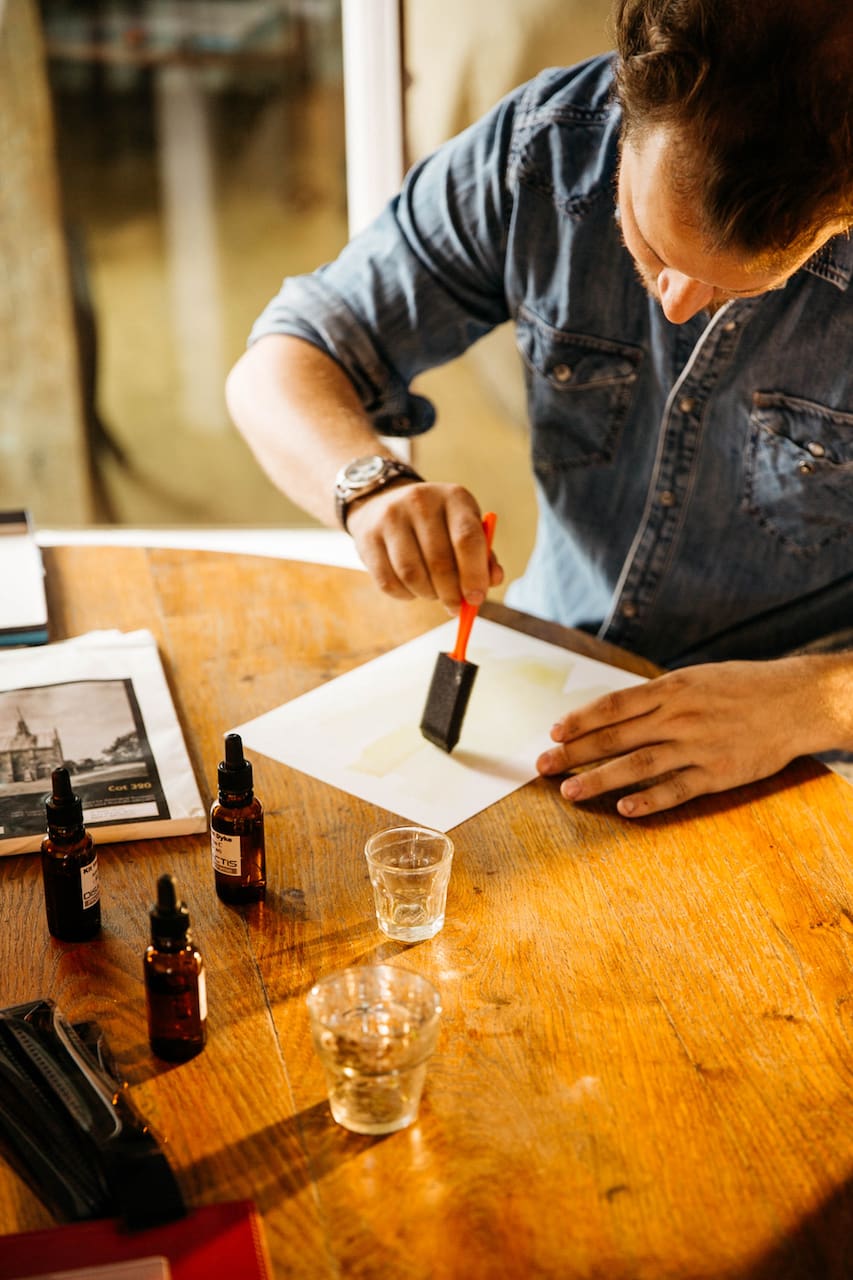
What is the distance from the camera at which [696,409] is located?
4.78 ft

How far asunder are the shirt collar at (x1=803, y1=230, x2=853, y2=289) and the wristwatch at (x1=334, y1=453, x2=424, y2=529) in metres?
0.51

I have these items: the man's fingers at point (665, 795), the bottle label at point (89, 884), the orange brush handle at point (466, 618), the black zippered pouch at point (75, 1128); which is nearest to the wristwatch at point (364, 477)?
the orange brush handle at point (466, 618)

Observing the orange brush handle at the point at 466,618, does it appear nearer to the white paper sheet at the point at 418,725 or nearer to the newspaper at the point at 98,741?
the white paper sheet at the point at 418,725

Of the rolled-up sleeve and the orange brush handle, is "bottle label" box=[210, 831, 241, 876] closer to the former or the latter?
the orange brush handle

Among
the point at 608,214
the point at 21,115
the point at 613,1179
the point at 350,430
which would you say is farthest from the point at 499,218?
the point at 21,115

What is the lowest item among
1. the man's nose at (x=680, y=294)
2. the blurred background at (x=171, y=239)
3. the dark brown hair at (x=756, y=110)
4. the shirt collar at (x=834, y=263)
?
the blurred background at (x=171, y=239)

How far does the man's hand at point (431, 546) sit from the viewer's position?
1203 mm

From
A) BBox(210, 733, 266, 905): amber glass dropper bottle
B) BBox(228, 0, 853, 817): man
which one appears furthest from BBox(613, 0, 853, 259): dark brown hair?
BBox(210, 733, 266, 905): amber glass dropper bottle

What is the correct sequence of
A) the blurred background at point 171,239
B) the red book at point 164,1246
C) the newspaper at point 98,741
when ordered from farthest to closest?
1. the blurred background at point 171,239
2. the newspaper at point 98,741
3. the red book at point 164,1246

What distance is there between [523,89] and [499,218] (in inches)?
6.4

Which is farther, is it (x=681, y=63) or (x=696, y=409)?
(x=696, y=409)

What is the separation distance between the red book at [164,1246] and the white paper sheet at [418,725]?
0.43 metres

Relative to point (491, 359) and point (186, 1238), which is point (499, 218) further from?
point (186, 1238)

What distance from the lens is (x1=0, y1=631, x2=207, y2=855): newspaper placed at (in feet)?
3.40
